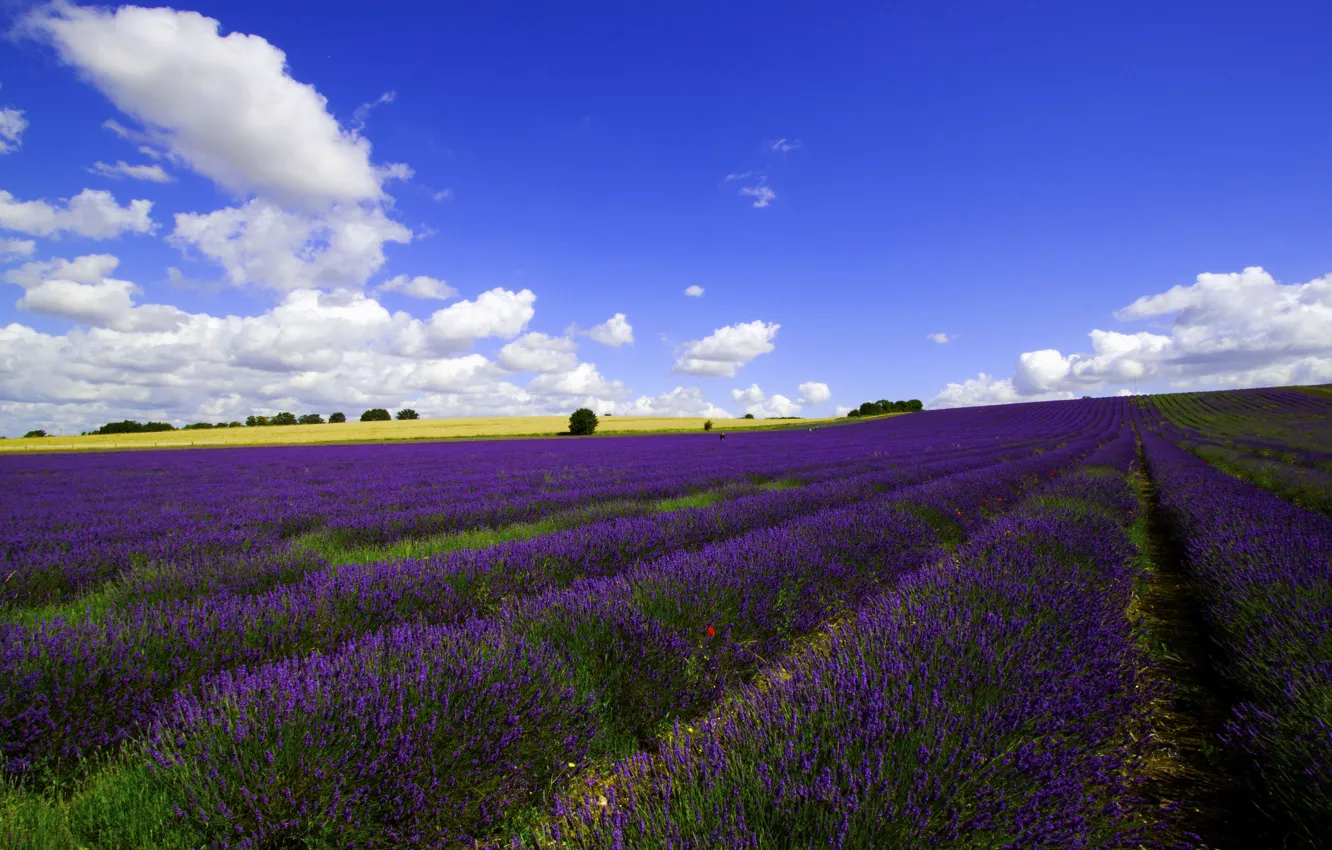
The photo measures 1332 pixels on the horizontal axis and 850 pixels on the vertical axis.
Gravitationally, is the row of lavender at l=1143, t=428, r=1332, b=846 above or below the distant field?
below

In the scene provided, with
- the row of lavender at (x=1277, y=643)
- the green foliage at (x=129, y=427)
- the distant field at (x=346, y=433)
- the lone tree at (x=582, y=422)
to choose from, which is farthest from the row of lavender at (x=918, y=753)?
the green foliage at (x=129, y=427)

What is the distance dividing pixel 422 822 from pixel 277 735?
0.54 m

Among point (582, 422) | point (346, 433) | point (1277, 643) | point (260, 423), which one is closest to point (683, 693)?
point (1277, 643)

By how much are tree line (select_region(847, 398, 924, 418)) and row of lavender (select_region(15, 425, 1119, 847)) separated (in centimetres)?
7111

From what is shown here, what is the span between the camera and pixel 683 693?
104 inches

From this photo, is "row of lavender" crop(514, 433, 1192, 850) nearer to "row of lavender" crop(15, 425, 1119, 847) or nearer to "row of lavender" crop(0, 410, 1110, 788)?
"row of lavender" crop(15, 425, 1119, 847)

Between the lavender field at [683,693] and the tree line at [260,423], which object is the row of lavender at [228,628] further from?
the tree line at [260,423]

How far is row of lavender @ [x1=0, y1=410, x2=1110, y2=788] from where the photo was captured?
221cm

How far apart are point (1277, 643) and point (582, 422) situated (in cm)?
4277

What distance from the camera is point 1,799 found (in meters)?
1.74

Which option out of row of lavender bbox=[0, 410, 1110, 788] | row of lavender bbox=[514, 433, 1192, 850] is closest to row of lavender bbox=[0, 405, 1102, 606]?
row of lavender bbox=[0, 410, 1110, 788]

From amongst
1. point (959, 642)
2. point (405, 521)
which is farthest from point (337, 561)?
point (959, 642)

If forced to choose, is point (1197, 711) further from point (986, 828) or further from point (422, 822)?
point (422, 822)

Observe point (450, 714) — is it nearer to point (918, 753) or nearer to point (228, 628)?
point (918, 753)
